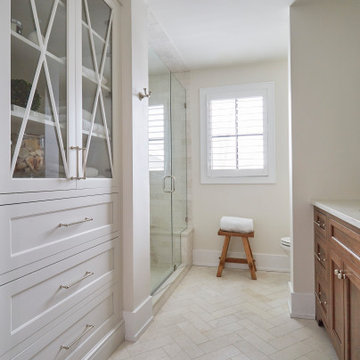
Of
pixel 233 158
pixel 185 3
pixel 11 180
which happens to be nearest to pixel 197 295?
pixel 233 158

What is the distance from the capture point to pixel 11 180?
102 cm

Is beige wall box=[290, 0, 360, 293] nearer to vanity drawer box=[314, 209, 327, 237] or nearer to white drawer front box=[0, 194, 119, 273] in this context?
vanity drawer box=[314, 209, 327, 237]

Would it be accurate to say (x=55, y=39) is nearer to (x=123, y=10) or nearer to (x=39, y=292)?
(x=123, y=10)

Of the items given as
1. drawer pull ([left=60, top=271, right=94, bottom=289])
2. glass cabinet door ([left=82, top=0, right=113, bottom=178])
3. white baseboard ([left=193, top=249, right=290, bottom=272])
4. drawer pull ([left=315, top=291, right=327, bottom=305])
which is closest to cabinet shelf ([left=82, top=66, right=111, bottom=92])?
glass cabinet door ([left=82, top=0, right=113, bottom=178])

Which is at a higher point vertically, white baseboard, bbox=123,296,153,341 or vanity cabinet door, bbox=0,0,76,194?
vanity cabinet door, bbox=0,0,76,194

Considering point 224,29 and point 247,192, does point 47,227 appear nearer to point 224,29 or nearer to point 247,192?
point 224,29

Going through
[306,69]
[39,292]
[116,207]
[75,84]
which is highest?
[306,69]

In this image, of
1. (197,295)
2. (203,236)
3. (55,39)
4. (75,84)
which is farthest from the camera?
(203,236)

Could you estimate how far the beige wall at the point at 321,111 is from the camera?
2.11m

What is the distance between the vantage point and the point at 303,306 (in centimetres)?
212

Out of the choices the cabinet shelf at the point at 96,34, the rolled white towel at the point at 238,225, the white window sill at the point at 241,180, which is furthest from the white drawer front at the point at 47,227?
the white window sill at the point at 241,180

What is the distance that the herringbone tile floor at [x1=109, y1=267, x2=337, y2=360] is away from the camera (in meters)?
1.68

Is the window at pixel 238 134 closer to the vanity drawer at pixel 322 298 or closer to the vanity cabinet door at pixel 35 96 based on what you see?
the vanity drawer at pixel 322 298

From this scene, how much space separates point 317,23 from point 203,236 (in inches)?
96.0
